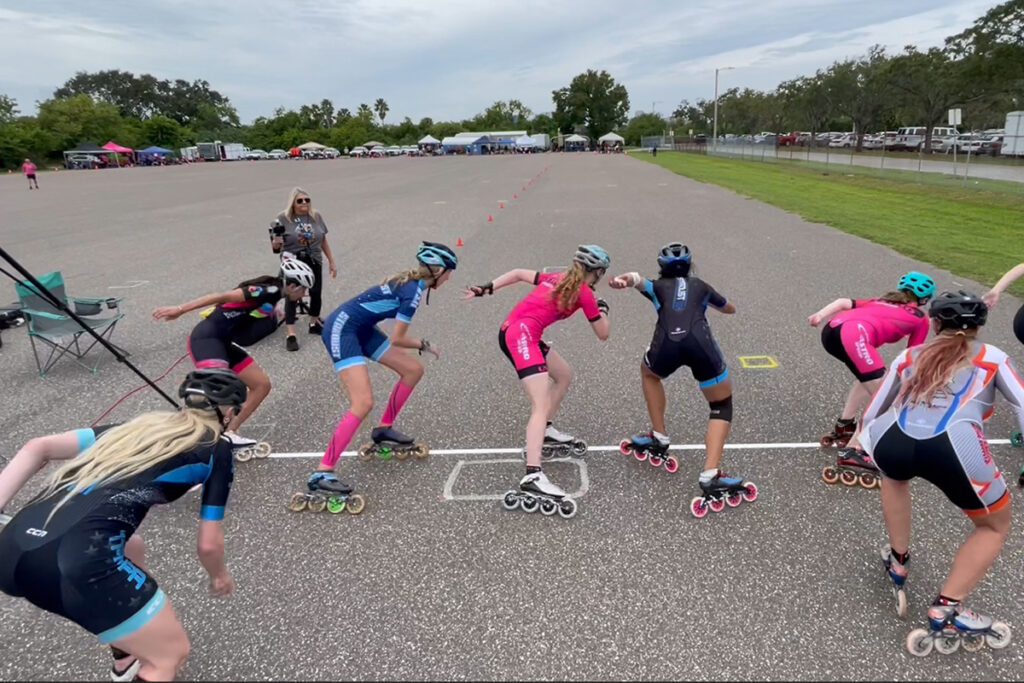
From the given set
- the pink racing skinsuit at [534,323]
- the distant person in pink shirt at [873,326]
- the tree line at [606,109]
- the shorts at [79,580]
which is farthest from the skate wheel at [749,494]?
the tree line at [606,109]

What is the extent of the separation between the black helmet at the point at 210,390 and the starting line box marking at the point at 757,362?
18.8ft

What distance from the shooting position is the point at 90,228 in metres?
19.6

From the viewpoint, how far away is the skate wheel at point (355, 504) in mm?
4266

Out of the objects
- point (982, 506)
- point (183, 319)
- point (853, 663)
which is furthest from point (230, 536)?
point (183, 319)

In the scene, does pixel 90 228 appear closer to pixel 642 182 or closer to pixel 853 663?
pixel 853 663

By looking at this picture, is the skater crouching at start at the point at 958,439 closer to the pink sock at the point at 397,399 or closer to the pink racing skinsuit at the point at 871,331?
the pink racing skinsuit at the point at 871,331

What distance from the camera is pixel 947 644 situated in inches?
116

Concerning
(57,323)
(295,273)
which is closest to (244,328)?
(295,273)

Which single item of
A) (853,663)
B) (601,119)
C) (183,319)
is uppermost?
(601,119)

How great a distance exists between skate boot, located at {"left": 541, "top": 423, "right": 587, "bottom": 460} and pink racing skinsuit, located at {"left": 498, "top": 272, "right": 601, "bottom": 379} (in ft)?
2.82

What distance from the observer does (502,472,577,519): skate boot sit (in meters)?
4.16

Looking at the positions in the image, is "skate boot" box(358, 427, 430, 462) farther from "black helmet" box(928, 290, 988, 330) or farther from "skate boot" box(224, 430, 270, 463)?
"black helmet" box(928, 290, 988, 330)

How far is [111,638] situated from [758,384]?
590 cm

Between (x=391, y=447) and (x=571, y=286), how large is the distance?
6.96 feet
